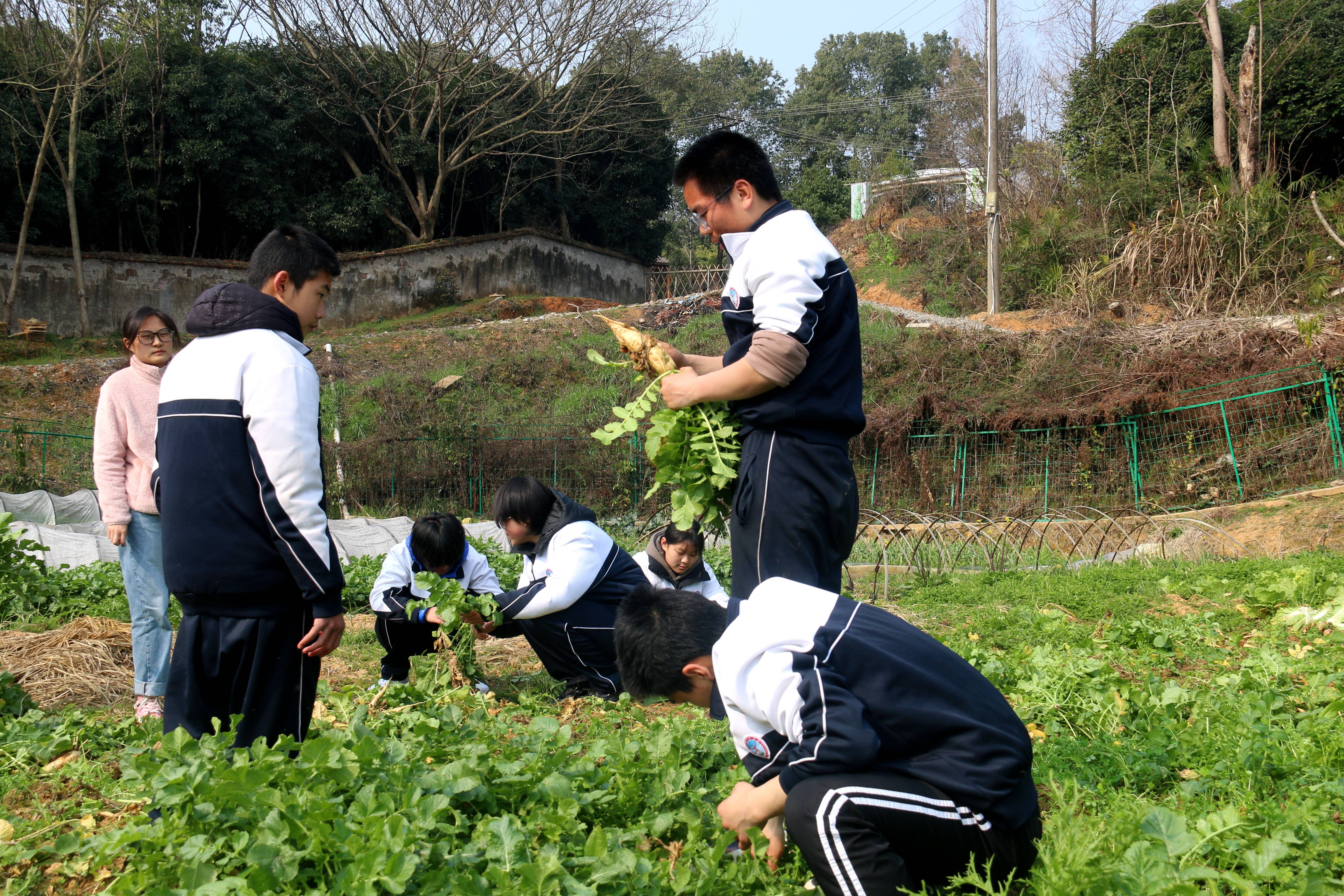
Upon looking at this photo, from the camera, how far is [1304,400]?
1248 centimetres

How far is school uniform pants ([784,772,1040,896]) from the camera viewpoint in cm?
198

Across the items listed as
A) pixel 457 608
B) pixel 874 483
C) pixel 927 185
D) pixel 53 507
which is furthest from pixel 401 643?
pixel 927 185

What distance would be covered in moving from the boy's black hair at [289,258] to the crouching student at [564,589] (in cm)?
168

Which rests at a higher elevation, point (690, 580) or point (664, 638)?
point (664, 638)

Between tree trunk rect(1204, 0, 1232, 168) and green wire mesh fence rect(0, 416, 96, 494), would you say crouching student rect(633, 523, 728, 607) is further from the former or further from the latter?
tree trunk rect(1204, 0, 1232, 168)

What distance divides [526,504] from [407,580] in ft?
2.88

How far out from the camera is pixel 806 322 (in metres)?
2.65

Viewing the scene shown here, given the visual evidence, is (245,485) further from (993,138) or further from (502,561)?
(993,138)

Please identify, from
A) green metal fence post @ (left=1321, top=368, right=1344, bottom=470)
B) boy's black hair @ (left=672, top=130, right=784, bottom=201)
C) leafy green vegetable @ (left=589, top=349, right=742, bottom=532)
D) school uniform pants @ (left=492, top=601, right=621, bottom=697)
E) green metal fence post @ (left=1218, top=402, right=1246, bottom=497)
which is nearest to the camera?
boy's black hair @ (left=672, top=130, right=784, bottom=201)

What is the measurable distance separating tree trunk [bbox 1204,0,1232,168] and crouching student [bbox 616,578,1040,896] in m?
20.5

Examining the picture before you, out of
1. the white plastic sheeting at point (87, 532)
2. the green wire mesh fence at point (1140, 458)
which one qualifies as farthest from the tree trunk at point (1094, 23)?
the white plastic sheeting at point (87, 532)

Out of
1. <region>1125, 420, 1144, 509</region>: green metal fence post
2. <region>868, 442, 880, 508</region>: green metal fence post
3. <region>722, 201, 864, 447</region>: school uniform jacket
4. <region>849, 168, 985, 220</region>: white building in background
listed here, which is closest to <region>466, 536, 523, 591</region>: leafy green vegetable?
<region>722, 201, 864, 447</region>: school uniform jacket

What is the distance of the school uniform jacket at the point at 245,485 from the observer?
2605 mm

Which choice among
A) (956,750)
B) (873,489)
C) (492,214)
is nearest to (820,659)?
(956,750)
